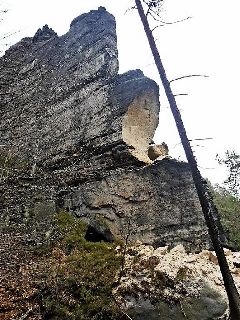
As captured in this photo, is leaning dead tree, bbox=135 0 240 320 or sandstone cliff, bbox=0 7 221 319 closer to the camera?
leaning dead tree, bbox=135 0 240 320

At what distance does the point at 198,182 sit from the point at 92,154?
4.94m

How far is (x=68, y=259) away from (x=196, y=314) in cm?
336

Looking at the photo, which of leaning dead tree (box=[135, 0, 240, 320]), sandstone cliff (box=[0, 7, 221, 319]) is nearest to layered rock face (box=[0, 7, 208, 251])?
sandstone cliff (box=[0, 7, 221, 319])

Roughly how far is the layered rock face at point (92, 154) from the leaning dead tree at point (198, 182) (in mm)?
1853

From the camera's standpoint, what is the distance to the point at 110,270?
8.08 m

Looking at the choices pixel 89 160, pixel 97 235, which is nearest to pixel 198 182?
pixel 97 235

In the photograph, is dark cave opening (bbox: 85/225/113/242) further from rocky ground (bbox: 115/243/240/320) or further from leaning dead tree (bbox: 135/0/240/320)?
leaning dead tree (bbox: 135/0/240/320)

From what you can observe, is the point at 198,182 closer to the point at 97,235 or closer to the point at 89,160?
the point at 97,235

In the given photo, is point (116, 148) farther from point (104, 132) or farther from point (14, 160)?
point (14, 160)

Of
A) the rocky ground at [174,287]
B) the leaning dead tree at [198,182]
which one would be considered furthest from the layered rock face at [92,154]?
the leaning dead tree at [198,182]

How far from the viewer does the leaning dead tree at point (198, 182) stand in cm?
686

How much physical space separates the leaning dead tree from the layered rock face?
1853mm

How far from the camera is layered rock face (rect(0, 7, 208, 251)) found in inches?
387

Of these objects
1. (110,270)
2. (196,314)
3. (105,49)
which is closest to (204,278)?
(196,314)
